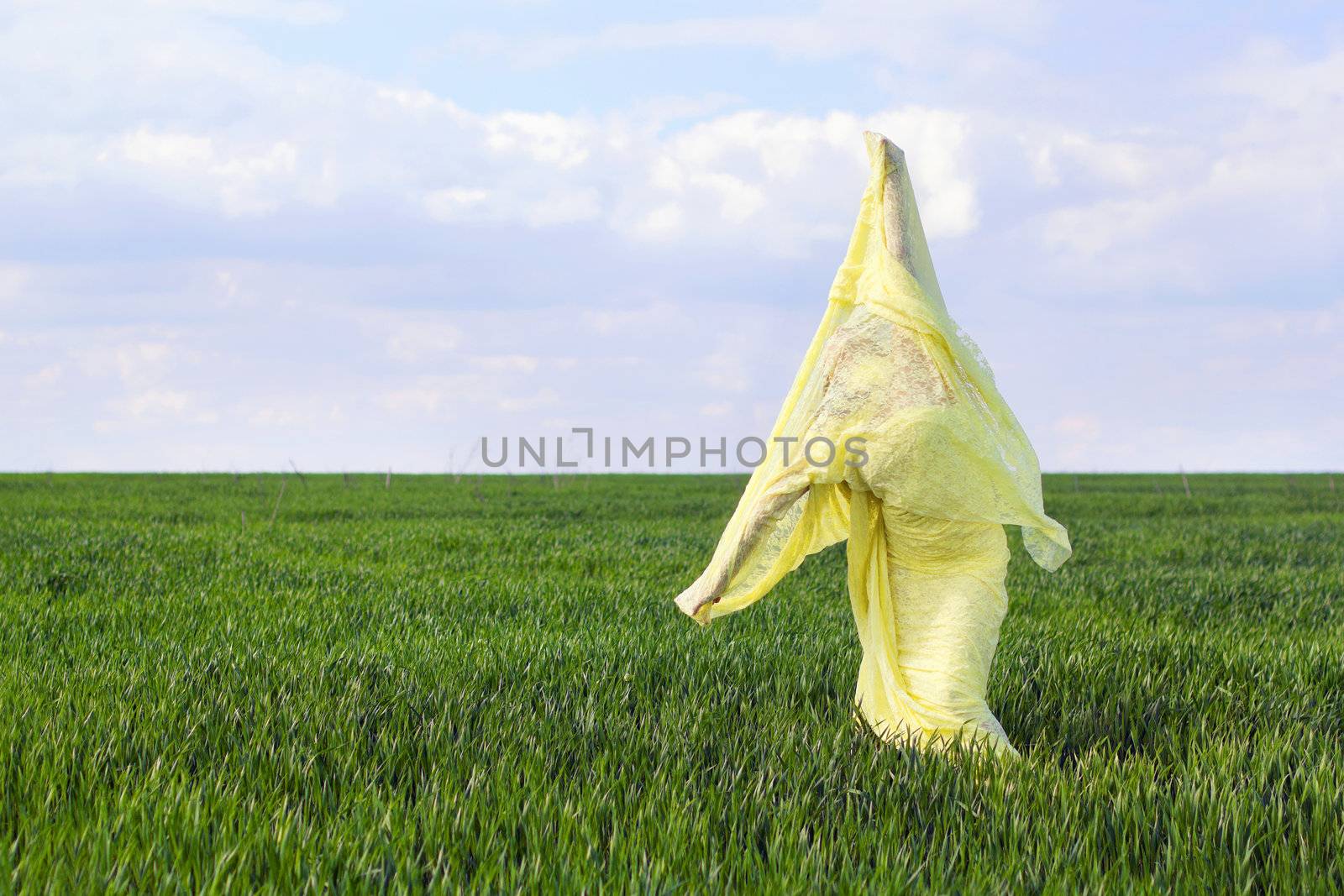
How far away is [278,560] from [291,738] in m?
7.06

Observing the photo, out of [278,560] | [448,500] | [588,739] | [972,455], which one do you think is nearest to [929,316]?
[972,455]

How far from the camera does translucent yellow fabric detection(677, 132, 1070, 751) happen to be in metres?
4.05

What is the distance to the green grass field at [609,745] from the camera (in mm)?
3102

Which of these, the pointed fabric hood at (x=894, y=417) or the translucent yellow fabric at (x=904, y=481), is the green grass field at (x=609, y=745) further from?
the pointed fabric hood at (x=894, y=417)

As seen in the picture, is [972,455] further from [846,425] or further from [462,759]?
[462,759]

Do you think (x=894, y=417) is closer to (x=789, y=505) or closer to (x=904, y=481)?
(x=904, y=481)

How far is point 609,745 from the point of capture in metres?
4.21

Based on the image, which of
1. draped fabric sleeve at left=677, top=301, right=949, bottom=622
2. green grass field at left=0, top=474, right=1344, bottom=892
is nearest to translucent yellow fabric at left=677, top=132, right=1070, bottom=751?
draped fabric sleeve at left=677, top=301, right=949, bottom=622

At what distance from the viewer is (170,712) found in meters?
4.56

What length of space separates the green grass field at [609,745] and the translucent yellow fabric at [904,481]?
0.46 metres

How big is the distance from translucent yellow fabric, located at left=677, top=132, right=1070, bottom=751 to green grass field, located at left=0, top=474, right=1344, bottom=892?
462 mm

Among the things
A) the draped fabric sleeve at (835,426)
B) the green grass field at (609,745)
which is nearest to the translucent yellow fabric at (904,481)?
the draped fabric sleeve at (835,426)

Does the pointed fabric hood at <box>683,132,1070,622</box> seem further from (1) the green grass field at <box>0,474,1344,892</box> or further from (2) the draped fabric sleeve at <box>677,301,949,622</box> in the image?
(1) the green grass field at <box>0,474,1344,892</box>

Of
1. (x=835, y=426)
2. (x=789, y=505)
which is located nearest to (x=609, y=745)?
(x=789, y=505)
